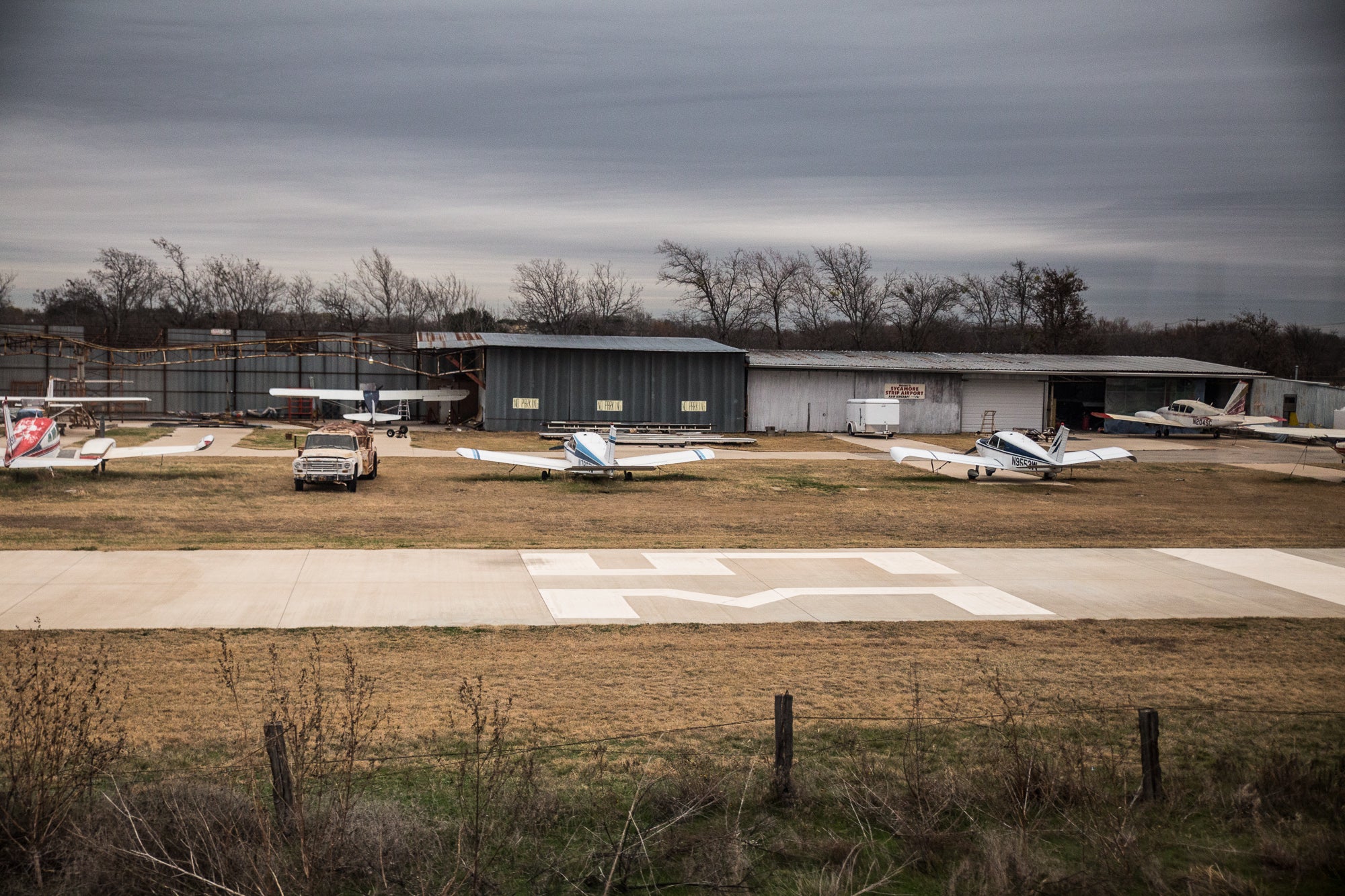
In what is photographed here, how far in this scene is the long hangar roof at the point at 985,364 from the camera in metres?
51.0

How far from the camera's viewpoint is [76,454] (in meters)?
26.0

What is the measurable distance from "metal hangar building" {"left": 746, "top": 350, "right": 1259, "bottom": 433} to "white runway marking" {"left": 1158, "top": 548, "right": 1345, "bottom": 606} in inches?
1237

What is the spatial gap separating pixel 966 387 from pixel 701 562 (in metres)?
39.2

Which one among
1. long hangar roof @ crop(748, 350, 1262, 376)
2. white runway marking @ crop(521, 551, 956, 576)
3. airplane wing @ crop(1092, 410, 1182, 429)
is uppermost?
long hangar roof @ crop(748, 350, 1262, 376)

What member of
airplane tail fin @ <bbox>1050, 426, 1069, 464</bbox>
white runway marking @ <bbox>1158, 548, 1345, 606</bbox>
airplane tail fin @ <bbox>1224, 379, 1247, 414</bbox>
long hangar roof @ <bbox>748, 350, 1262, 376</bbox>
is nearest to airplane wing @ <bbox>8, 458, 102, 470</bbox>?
white runway marking @ <bbox>1158, 548, 1345, 606</bbox>

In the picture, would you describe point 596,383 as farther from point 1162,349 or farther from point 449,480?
point 1162,349

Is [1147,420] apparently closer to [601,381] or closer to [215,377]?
[601,381]

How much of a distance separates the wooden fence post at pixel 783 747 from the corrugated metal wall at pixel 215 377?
48633mm

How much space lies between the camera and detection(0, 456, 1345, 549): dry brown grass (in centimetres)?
1877

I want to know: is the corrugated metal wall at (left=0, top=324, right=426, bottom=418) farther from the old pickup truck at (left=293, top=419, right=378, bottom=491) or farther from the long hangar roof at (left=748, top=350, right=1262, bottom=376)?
the old pickup truck at (left=293, top=419, right=378, bottom=491)

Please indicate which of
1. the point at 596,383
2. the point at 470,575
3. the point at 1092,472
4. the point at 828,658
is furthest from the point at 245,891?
the point at 596,383

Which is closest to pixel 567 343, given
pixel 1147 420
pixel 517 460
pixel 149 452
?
pixel 517 460

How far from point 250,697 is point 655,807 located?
4.39 meters

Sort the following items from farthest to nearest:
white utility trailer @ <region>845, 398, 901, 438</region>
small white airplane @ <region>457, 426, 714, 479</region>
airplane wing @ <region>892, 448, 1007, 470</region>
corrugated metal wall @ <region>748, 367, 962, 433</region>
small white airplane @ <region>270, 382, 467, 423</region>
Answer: corrugated metal wall @ <region>748, 367, 962, 433</region> → white utility trailer @ <region>845, 398, 901, 438</region> → small white airplane @ <region>270, 382, 467, 423</region> → airplane wing @ <region>892, 448, 1007, 470</region> → small white airplane @ <region>457, 426, 714, 479</region>
